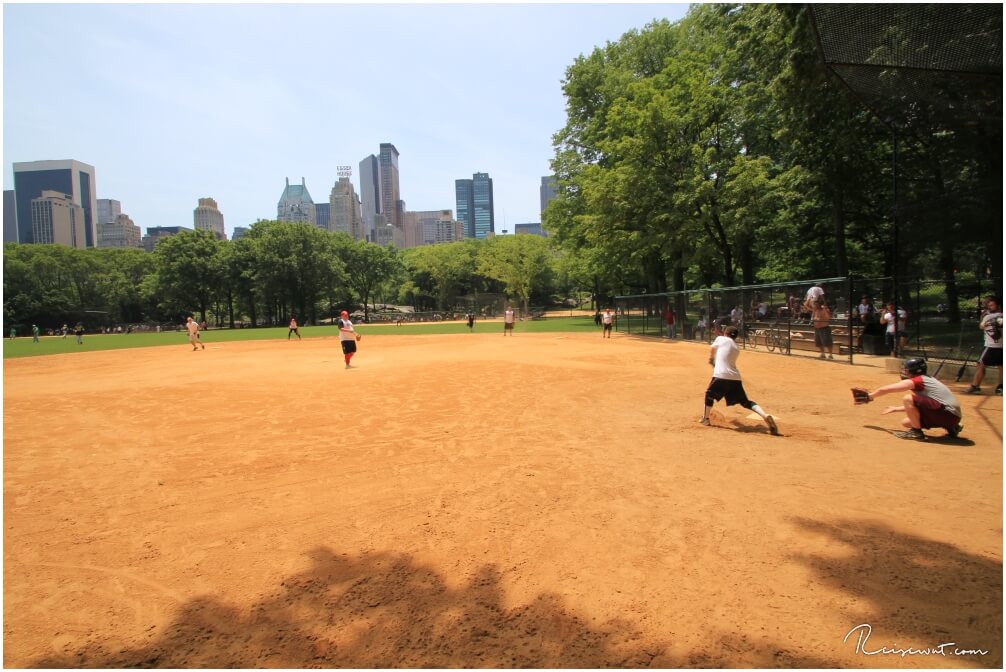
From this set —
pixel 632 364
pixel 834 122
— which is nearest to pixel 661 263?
pixel 834 122

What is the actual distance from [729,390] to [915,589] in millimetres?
4771

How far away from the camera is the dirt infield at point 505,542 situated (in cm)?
307

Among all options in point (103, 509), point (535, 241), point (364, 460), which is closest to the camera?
point (103, 509)

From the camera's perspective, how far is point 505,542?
14.1ft

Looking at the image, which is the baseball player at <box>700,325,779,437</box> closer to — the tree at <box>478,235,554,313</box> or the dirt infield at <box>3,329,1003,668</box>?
the dirt infield at <box>3,329,1003,668</box>

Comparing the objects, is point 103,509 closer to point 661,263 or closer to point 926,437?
point 926,437

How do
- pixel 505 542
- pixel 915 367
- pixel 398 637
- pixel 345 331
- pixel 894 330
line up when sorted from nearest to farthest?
pixel 398 637
pixel 505 542
pixel 915 367
pixel 894 330
pixel 345 331

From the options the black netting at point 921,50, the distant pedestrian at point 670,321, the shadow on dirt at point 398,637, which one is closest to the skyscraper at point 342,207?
the distant pedestrian at point 670,321

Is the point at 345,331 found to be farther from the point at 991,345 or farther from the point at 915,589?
the point at 991,345

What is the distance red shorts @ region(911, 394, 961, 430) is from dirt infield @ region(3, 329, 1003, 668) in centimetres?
27

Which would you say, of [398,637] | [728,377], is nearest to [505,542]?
[398,637]

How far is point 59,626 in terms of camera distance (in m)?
3.33

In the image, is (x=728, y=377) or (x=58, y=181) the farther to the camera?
(x=58, y=181)

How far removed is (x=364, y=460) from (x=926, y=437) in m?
7.75
